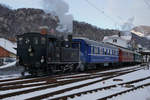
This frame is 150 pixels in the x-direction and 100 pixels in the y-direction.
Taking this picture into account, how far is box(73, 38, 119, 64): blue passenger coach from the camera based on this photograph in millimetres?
18688

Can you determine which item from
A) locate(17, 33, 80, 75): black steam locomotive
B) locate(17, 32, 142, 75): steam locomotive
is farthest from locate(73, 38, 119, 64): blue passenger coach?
locate(17, 33, 80, 75): black steam locomotive

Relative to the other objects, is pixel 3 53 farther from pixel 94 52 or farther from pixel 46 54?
pixel 46 54

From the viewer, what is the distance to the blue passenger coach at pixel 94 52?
18.7 meters

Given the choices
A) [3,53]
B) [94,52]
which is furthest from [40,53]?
[3,53]

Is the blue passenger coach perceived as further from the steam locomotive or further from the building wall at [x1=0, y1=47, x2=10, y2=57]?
the building wall at [x1=0, y1=47, x2=10, y2=57]

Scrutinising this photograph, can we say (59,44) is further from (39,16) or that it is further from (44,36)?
(39,16)

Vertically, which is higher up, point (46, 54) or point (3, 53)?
point (3, 53)

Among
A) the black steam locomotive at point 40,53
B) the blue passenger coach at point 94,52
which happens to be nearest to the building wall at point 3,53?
the blue passenger coach at point 94,52

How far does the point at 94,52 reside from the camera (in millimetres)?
20547

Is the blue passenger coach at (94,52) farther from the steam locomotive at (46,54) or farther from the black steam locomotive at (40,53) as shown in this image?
the black steam locomotive at (40,53)

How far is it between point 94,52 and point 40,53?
797cm

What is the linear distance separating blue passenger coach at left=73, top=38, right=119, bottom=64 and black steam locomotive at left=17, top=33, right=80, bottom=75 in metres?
3.68

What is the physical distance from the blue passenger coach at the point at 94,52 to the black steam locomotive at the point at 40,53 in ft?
12.1

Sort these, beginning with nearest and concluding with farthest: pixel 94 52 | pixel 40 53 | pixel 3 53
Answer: pixel 40 53, pixel 94 52, pixel 3 53
